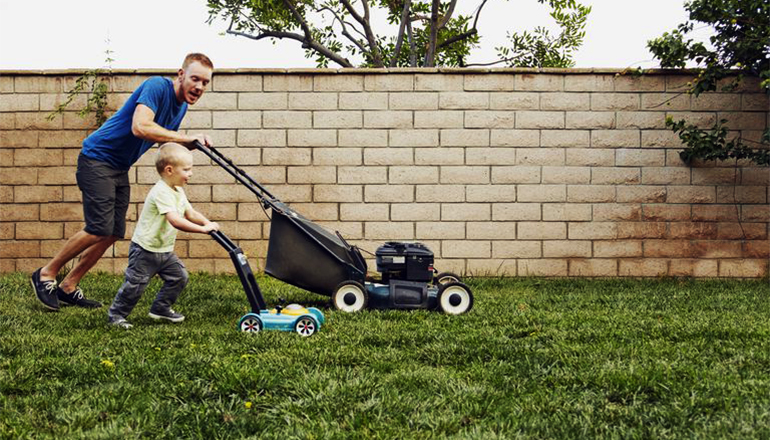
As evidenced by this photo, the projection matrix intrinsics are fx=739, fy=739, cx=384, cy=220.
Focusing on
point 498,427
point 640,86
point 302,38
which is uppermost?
point 302,38

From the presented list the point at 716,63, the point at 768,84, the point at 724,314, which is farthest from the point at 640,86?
the point at 724,314

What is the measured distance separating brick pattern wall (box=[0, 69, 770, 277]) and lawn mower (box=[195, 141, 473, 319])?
212 centimetres

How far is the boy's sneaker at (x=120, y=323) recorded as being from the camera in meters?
3.92

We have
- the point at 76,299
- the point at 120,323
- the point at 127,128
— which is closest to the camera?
the point at 120,323

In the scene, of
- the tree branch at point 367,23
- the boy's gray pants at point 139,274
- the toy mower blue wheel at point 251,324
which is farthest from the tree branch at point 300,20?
the toy mower blue wheel at point 251,324

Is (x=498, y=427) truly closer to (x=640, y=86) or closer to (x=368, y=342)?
(x=368, y=342)

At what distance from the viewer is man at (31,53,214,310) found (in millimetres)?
4258

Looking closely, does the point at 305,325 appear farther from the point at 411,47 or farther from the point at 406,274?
the point at 411,47

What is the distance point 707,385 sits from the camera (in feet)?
8.61

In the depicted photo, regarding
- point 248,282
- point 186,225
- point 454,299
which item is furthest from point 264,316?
point 454,299

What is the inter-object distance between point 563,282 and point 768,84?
2330 millimetres

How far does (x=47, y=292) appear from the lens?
459 centimetres

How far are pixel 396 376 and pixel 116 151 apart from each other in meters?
2.65

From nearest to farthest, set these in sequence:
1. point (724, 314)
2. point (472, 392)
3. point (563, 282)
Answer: point (472, 392), point (724, 314), point (563, 282)
